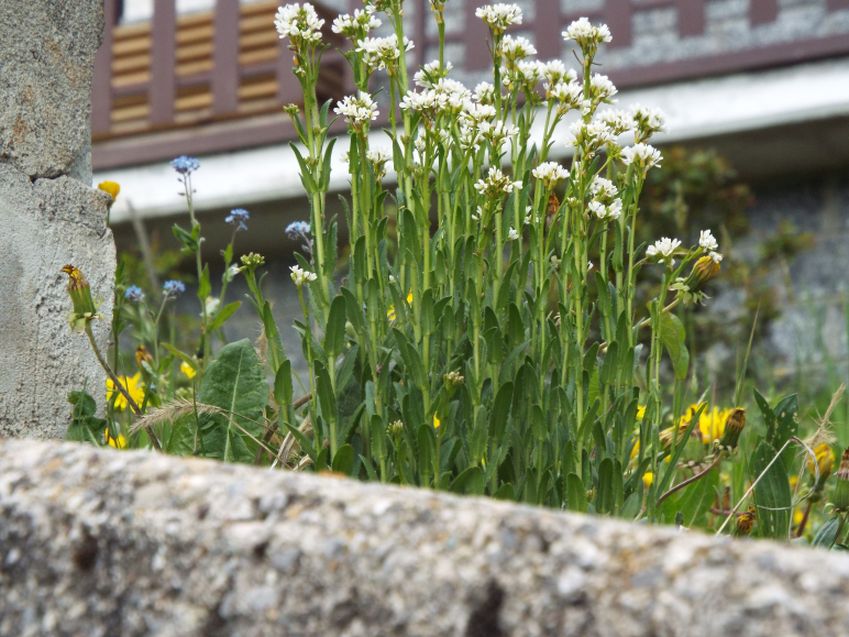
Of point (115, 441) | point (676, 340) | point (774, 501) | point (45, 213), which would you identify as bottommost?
point (774, 501)

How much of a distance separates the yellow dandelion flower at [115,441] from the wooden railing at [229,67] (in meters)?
5.16

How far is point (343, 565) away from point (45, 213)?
119 cm

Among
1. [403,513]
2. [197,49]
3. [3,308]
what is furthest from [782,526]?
[197,49]

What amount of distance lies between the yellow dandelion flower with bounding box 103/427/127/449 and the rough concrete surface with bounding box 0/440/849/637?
78cm

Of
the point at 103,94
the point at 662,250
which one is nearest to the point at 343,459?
the point at 662,250

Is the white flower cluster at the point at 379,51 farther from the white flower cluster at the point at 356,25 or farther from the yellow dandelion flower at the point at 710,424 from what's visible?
the yellow dandelion flower at the point at 710,424

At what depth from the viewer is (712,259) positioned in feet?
5.72

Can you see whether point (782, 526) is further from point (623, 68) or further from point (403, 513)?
point (623, 68)

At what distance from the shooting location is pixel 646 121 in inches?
67.7

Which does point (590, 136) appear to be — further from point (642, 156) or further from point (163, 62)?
point (163, 62)

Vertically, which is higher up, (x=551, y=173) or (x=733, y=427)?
(x=551, y=173)

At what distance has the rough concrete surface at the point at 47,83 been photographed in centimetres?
189

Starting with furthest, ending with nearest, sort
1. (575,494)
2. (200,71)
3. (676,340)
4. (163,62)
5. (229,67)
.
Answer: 1. (200,71)
2. (163,62)
3. (229,67)
4. (676,340)
5. (575,494)

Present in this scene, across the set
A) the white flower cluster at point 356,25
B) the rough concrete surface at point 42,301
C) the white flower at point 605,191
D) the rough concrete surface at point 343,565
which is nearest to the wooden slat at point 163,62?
the rough concrete surface at point 42,301
